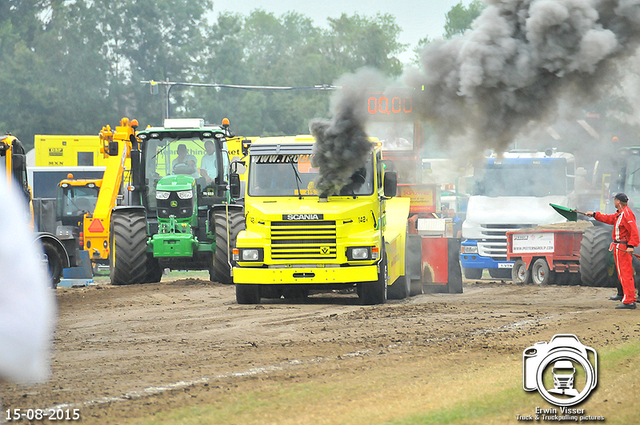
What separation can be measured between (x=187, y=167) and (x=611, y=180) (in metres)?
10.1

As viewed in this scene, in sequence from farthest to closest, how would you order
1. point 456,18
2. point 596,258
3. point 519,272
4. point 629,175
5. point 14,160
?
point 456,18 → point 519,272 → point 629,175 → point 596,258 → point 14,160

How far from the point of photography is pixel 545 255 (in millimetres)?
21969

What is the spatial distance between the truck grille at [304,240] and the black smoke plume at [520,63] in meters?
2.57

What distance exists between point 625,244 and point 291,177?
17.3 feet

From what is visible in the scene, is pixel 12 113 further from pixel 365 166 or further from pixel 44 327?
pixel 44 327

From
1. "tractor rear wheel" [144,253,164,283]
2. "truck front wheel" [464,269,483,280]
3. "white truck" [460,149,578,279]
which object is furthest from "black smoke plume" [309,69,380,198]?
"truck front wheel" [464,269,483,280]

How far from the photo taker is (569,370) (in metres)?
8.38

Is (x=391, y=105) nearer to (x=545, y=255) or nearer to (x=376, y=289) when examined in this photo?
(x=376, y=289)

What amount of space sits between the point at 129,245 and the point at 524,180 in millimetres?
11572

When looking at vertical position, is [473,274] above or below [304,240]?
below

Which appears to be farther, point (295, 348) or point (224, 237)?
point (224, 237)
